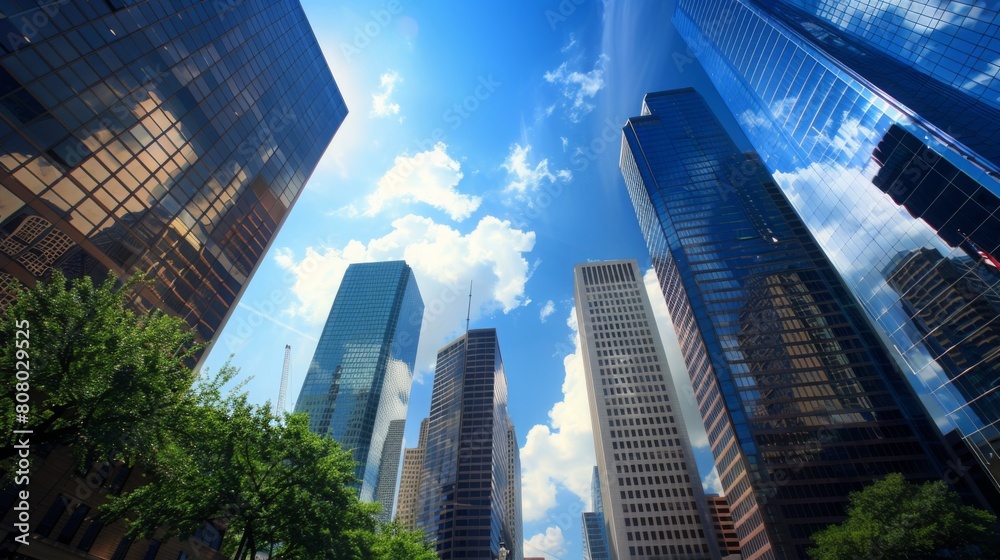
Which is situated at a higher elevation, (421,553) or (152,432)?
(152,432)

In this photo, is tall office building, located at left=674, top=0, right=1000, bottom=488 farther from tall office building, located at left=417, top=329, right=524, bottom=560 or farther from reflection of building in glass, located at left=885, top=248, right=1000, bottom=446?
tall office building, located at left=417, top=329, right=524, bottom=560

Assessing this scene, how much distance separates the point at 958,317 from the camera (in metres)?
45.0

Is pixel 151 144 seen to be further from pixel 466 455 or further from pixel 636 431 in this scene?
pixel 466 455

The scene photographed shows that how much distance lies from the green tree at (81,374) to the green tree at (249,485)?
2.88 metres

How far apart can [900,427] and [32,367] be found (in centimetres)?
11392

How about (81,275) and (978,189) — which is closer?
(81,275)

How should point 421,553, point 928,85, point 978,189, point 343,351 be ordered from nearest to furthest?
point 421,553, point 978,189, point 928,85, point 343,351

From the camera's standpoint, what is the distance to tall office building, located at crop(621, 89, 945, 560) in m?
74.6

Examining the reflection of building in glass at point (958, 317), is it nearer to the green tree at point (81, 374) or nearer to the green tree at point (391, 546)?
the green tree at point (391, 546)

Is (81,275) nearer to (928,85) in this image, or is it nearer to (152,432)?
(152,432)

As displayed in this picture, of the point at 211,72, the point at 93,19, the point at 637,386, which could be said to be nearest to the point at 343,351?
the point at 637,386

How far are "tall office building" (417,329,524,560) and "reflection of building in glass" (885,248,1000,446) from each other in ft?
382

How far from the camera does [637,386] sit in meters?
128

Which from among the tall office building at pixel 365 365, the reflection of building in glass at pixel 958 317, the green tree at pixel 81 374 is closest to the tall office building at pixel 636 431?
the reflection of building in glass at pixel 958 317
